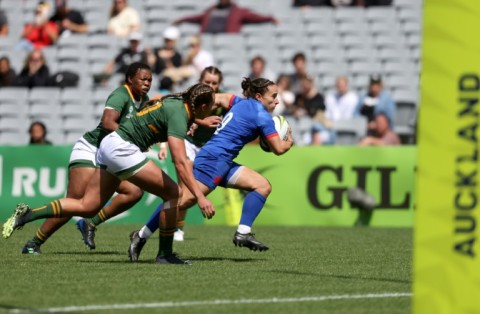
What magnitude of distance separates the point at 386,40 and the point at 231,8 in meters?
3.05

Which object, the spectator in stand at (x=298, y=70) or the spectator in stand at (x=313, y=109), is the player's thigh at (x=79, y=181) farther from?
the spectator in stand at (x=298, y=70)

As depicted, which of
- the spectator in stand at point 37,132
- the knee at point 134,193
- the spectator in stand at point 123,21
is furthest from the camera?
the spectator in stand at point 123,21

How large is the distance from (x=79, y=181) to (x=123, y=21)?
36.9ft

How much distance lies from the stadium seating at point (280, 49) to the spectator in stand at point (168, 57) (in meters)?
1.09

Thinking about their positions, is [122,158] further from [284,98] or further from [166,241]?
[284,98]

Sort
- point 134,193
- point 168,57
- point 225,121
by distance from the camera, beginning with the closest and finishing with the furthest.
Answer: point 225,121, point 134,193, point 168,57

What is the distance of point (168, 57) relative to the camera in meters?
20.8

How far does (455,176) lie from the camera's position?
235 inches

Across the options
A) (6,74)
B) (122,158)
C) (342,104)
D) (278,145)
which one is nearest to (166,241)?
(122,158)

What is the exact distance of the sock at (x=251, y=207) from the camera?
37.3 ft

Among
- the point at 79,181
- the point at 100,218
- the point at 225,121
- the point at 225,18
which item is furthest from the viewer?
the point at 225,18

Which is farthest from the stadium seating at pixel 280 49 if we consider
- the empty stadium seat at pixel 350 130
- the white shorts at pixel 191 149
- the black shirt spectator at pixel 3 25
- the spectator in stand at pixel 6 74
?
the white shorts at pixel 191 149

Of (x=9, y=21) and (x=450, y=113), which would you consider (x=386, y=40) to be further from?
(x=450, y=113)

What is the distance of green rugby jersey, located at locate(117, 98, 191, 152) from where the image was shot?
9.99 m
